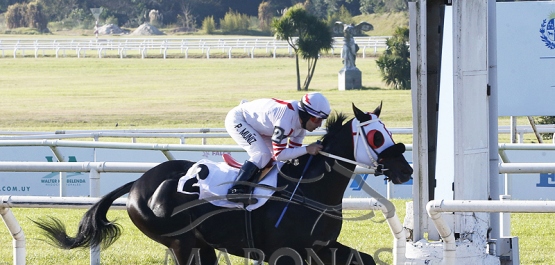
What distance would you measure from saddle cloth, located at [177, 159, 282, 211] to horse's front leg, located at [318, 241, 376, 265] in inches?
17.1

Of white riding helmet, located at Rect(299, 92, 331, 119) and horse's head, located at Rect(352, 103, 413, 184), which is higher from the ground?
white riding helmet, located at Rect(299, 92, 331, 119)

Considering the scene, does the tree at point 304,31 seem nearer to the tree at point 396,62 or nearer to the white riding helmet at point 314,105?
the tree at point 396,62

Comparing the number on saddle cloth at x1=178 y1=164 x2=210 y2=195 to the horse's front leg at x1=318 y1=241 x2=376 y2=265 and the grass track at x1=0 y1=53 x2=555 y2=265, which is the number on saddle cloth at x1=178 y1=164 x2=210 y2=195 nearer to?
the horse's front leg at x1=318 y1=241 x2=376 y2=265

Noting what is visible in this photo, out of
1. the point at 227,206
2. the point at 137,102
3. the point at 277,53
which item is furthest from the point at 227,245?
the point at 277,53

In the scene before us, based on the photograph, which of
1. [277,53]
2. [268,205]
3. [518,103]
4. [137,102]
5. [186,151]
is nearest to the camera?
[268,205]

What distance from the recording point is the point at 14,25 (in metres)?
63.1

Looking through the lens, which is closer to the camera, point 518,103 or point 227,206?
point 227,206

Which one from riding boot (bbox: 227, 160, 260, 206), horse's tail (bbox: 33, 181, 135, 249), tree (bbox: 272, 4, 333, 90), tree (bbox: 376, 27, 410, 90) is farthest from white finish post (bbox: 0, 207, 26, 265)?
tree (bbox: 272, 4, 333, 90)

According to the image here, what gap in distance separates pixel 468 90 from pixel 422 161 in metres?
0.49

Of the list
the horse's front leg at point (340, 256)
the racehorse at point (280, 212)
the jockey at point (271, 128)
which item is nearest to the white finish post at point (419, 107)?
the racehorse at point (280, 212)

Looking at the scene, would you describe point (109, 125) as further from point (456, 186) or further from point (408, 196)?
point (456, 186)

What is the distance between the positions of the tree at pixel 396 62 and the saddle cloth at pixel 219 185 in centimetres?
2577

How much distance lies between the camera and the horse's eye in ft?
15.2

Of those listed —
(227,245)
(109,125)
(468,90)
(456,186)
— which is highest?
(468,90)
